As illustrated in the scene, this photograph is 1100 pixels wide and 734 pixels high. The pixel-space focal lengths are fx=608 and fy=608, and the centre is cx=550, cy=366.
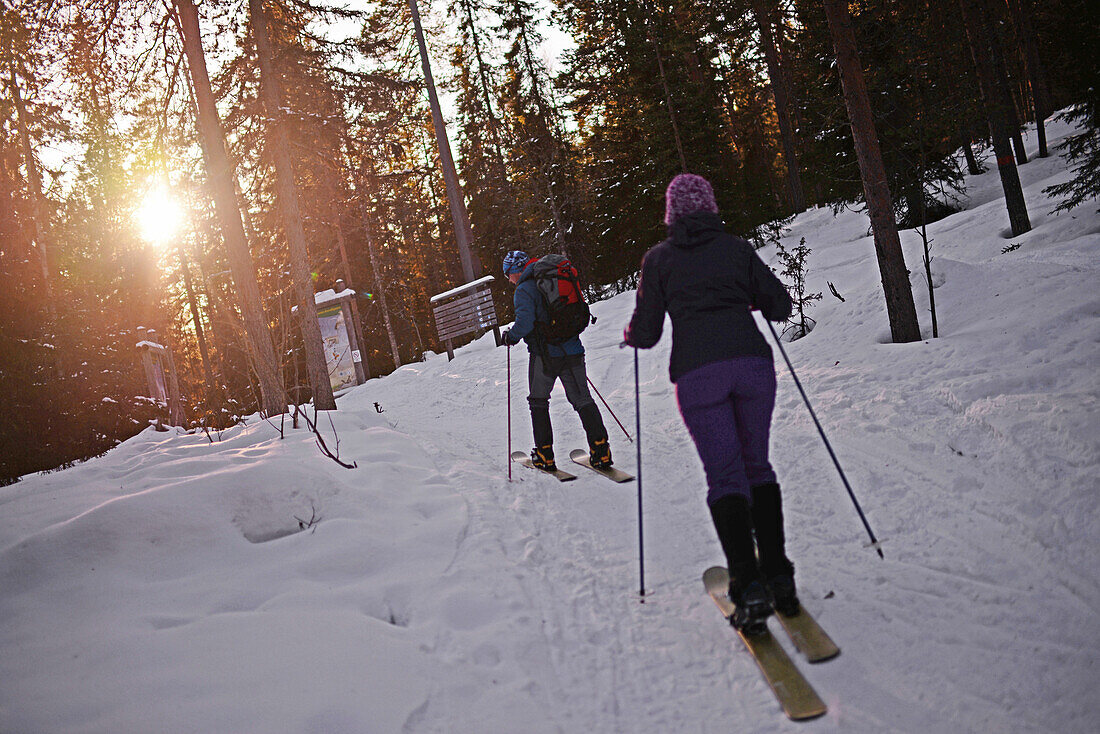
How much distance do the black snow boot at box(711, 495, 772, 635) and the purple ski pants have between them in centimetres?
7

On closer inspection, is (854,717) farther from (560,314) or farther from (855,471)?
(560,314)

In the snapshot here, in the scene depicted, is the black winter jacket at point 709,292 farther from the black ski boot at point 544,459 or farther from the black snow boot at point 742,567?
the black ski boot at point 544,459

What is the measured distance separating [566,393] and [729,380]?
3015 millimetres

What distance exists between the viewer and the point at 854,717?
89.6 inches

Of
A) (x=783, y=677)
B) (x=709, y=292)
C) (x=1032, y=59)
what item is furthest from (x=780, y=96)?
(x=783, y=677)

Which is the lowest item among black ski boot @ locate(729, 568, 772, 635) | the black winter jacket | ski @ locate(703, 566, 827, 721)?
ski @ locate(703, 566, 827, 721)

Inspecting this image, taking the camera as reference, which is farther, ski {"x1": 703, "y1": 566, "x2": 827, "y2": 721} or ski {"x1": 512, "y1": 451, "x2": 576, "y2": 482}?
ski {"x1": 512, "y1": 451, "x2": 576, "y2": 482}

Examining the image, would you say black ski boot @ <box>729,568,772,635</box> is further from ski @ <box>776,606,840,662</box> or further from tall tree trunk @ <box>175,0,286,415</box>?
tall tree trunk @ <box>175,0,286,415</box>

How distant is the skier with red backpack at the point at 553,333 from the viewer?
228 inches

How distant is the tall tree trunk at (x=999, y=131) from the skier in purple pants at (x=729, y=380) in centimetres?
994

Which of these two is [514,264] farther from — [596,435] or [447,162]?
[447,162]

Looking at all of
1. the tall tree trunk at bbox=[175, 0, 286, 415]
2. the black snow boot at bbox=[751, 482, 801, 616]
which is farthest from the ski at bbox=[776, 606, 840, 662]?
the tall tree trunk at bbox=[175, 0, 286, 415]

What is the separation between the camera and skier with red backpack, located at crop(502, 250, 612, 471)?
5789mm

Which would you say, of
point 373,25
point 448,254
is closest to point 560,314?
point 373,25
